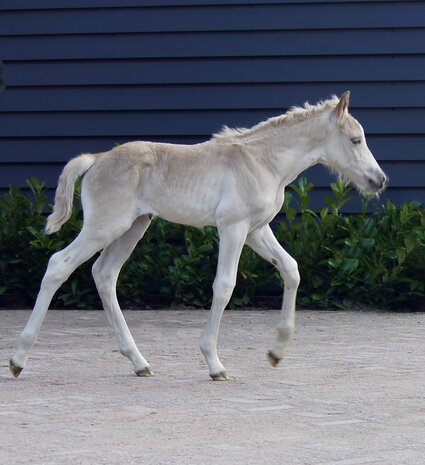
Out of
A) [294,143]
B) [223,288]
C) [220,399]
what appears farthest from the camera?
[294,143]

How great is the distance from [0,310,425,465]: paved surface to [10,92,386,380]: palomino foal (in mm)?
362

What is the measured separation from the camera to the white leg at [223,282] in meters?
7.30

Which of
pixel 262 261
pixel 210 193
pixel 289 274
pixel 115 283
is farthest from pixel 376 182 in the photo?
pixel 262 261

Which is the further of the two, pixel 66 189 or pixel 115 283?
pixel 115 283

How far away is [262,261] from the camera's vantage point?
11.0m

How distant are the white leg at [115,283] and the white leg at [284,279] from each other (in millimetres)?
793

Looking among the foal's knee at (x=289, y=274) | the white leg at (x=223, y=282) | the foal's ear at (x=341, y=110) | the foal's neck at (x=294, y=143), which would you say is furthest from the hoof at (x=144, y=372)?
the foal's ear at (x=341, y=110)

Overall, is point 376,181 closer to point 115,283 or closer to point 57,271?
point 115,283

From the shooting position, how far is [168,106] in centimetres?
1142

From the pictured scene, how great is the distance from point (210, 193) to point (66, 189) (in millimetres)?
951

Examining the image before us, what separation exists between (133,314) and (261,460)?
549cm

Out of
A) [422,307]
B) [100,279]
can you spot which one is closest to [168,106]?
[422,307]

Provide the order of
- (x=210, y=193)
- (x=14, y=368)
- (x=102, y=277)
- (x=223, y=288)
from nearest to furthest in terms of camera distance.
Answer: (x=14, y=368) → (x=223, y=288) → (x=210, y=193) → (x=102, y=277)

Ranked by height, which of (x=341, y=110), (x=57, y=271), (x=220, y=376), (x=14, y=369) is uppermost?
(x=341, y=110)
